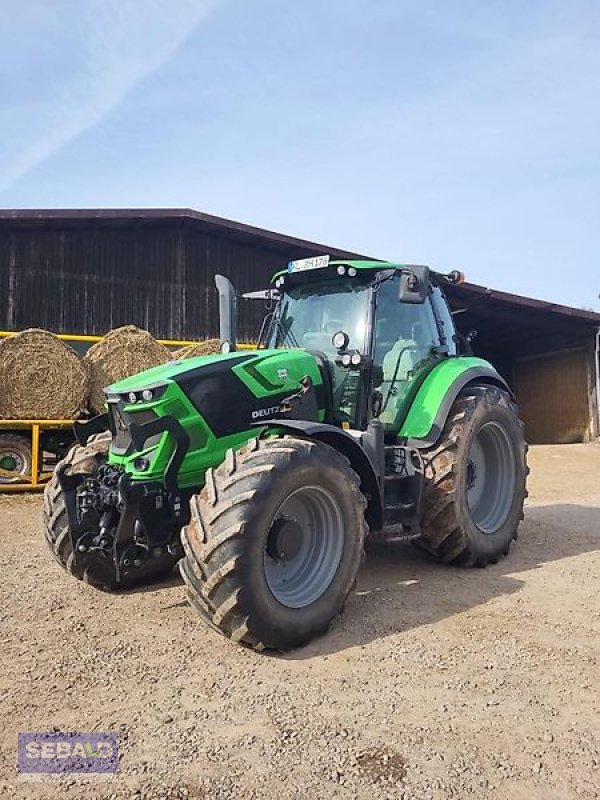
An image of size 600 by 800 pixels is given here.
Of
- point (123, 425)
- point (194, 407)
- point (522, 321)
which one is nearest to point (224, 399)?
point (194, 407)

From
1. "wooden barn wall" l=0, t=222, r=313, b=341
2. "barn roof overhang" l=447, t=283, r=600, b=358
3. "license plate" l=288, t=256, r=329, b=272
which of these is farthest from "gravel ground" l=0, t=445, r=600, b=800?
"barn roof overhang" l=447, t=283, r=600, b=358

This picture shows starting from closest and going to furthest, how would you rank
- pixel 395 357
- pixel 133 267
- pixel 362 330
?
1. pixel 362 330
2. pixel 395 357
3. pixel 133 267

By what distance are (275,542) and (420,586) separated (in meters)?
1.54

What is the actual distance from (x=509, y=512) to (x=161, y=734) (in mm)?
3811

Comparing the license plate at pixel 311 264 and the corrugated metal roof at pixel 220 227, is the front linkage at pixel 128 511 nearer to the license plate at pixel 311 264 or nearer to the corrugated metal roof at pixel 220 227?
the license plate at pixel 311 264

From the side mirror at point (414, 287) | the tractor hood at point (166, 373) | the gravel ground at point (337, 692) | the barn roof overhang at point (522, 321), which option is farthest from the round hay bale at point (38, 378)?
the barn roof overhang at point (522, 321)

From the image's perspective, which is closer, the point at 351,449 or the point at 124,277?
the point at 351,449

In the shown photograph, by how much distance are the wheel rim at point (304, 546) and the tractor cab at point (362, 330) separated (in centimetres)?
103

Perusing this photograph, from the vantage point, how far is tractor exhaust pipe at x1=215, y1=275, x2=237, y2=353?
528 cm

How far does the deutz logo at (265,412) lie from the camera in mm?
4621

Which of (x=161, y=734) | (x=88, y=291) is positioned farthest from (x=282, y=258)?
(x=161, y=734)

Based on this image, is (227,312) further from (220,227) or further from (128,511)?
(220,227)

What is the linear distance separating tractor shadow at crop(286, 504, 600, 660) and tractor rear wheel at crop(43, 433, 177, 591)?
139 cm

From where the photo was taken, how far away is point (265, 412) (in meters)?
4.67
